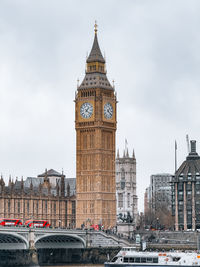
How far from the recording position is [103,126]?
553ft

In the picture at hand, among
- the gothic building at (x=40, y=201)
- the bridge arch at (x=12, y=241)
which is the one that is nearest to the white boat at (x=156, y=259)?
the bridge arch at (x=12, y=241)

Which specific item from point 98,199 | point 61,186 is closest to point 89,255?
point 98,199

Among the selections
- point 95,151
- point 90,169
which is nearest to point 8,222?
point 90,169

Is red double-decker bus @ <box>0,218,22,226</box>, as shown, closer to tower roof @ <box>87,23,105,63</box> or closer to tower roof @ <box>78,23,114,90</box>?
tower roof @ <box>78,23,114,90</box>

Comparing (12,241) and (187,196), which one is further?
(187,196)

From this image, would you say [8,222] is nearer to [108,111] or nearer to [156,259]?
[108,111]

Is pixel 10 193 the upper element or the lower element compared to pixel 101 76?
lower

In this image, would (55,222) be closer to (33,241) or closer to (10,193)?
(10,193)

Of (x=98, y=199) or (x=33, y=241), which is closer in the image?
(x=33, y=241)

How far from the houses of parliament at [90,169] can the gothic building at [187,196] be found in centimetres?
1162

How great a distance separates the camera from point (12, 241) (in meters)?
134

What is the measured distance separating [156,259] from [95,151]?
62.9 m

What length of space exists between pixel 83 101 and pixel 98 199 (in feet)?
60.4

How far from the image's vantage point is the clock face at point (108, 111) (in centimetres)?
16975
